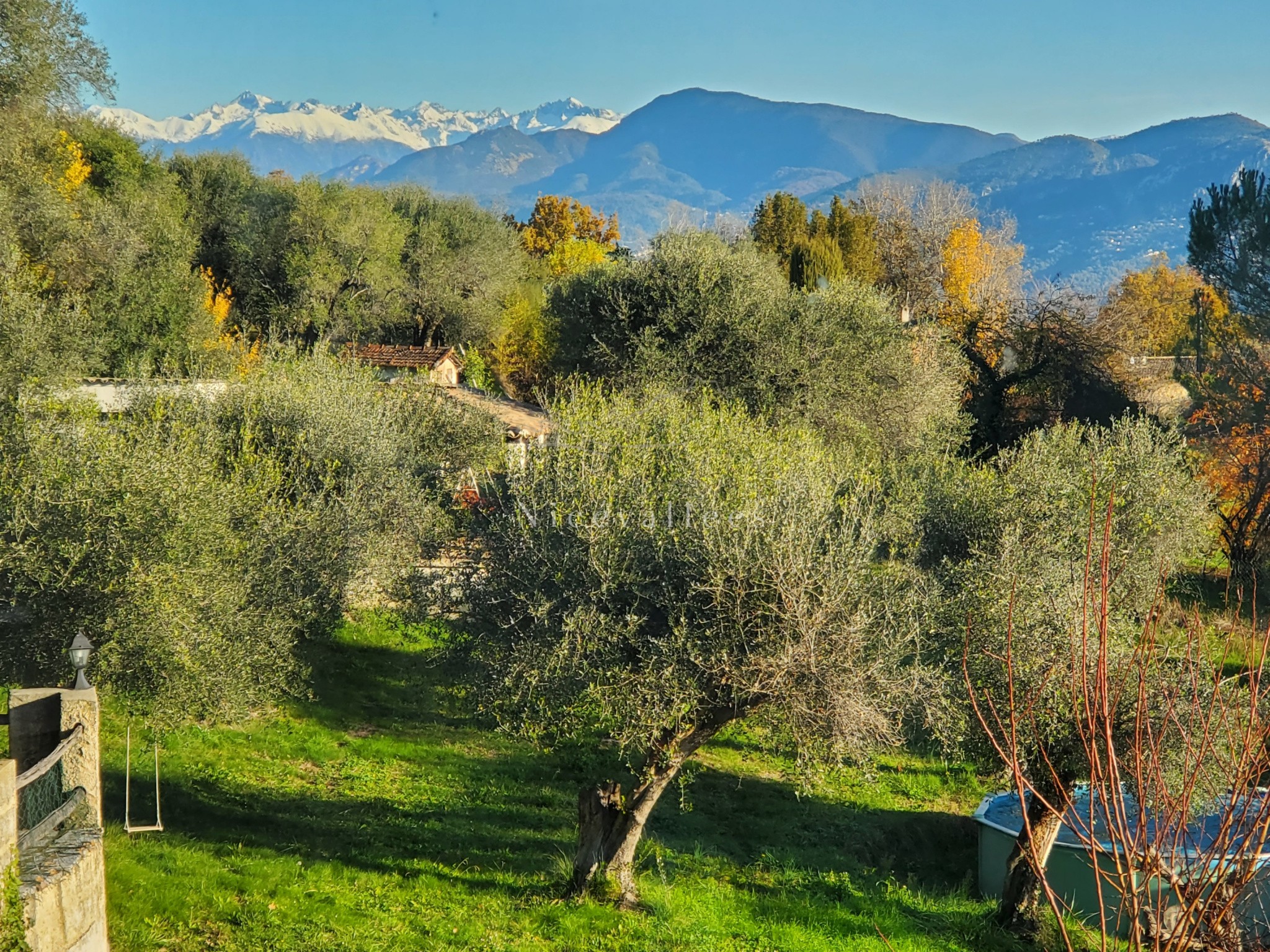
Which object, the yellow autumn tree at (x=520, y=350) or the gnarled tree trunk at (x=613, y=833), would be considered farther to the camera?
the yellow autumn tree at (x=520, y=350)

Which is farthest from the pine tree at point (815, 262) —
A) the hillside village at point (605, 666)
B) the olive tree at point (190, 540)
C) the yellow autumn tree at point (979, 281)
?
the olive tree at point (190, 540)

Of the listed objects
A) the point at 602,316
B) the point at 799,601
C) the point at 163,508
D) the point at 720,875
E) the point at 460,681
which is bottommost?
the point at 720,875

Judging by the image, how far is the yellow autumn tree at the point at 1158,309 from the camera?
155ft

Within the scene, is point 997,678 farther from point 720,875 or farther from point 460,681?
point 460,681

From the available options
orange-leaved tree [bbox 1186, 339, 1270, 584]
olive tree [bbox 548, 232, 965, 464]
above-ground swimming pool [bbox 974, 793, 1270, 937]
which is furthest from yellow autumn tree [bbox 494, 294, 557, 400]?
above-ground swimming pool [bbox 974, 793, 1270, 937]

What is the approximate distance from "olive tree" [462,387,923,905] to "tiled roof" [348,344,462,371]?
3550 centimetres

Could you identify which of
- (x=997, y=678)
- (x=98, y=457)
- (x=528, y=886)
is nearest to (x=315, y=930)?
(x=528, y=886)

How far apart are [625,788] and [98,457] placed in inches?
437

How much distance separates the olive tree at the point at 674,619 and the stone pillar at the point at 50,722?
5.19m

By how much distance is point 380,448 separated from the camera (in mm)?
23078

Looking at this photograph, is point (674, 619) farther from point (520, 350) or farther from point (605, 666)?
point (520, 350)

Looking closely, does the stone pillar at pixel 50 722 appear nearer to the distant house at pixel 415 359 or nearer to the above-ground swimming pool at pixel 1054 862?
the above-ground swimming pool at pixel 1054 862

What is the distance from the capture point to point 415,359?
51.1 meters

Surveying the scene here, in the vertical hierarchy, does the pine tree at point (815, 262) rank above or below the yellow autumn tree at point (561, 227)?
below
